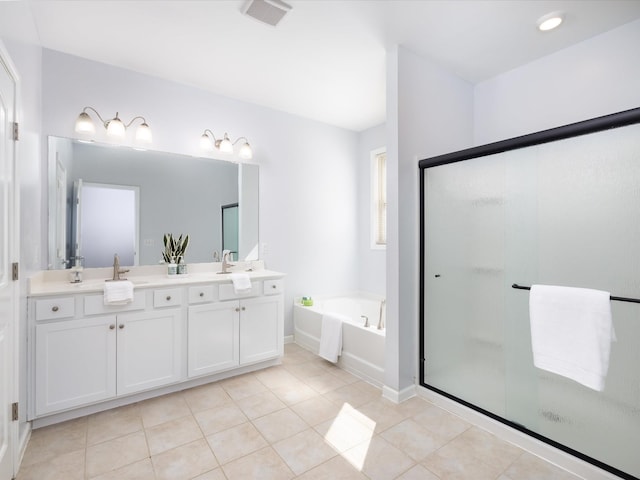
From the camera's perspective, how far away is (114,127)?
2.58m

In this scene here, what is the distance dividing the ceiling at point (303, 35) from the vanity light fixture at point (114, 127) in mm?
445

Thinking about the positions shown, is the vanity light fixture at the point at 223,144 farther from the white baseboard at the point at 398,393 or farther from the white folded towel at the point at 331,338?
the white baseboard at the point at 398,393

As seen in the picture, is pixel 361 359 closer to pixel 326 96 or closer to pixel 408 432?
pixel 408 432

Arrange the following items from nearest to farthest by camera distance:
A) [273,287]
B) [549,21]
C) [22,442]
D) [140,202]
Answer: [22,442]
[549,21]
[140,202]
[273,287]

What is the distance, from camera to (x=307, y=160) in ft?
12.3

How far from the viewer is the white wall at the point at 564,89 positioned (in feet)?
7.03

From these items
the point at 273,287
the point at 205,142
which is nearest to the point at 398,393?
the point at 273,287

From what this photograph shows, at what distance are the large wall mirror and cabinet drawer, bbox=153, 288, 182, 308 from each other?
52 cm

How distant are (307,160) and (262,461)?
2921mm

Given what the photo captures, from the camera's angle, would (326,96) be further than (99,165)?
Yes

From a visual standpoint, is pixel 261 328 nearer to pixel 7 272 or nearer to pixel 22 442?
pixel 22 442

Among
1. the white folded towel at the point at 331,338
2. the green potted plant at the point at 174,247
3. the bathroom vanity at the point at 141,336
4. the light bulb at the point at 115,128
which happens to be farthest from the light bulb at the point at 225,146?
the white folded towel at the point at 331,338

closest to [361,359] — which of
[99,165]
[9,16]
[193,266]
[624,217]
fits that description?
[193,266]

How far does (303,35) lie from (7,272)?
221cm
